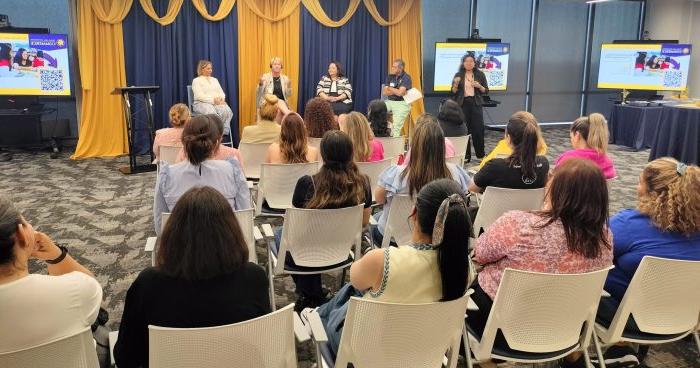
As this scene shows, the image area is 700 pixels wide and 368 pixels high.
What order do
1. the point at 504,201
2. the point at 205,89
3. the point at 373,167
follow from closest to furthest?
the point at 504,201 < the point at 373,167 < the point at 205,89

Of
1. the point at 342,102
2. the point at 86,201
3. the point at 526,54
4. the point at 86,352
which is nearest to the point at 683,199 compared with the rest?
the point at 86,352

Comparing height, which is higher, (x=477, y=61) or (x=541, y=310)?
(x=477, y=61)

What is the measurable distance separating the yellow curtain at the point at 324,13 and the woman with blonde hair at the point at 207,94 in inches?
78.9

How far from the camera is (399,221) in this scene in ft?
10.4

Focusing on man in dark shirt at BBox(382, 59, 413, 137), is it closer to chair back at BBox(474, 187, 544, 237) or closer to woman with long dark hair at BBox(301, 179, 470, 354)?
chair back at BBox(474, 187, 544, 237)

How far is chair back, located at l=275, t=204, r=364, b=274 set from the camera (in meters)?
2.75

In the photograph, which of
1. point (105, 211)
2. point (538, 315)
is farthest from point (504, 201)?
point (105, 211)

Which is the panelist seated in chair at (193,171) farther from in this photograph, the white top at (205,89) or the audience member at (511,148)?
the white top at (205,89)

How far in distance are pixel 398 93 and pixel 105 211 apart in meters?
4.74

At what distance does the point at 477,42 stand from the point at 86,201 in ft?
22.8

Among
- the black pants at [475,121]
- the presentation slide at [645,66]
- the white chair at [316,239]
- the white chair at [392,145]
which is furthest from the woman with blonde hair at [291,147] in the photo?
the presentation slide at [645,66]

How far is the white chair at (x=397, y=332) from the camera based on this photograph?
5.48 ft

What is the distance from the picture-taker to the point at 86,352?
5.23 feet

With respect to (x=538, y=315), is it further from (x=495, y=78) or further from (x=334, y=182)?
(x=495, y=78)
